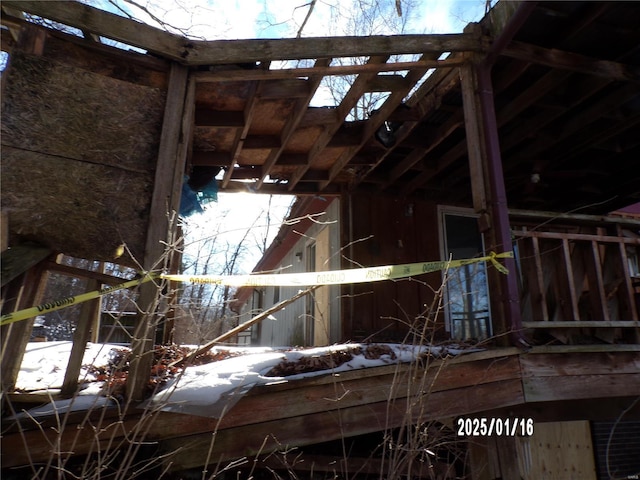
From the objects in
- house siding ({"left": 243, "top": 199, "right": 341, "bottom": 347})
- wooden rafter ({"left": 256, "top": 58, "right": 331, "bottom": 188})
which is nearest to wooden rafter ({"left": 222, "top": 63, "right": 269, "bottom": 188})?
wooden rafter ({"left": 256, "top": 58, "right": 331, "bottom": 188})

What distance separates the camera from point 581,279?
4465mm

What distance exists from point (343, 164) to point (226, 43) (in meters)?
2.56

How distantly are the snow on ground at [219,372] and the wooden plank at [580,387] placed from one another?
0.69 m

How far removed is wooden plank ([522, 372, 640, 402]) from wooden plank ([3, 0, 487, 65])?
3130 millimetres

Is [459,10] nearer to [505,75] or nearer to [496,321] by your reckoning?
[505,75]

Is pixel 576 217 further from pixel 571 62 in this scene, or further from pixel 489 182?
pixel 571 62

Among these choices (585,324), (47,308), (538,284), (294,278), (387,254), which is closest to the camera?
(47,308)

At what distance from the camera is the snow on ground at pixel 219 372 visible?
9.86ft

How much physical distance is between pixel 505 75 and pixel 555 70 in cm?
47

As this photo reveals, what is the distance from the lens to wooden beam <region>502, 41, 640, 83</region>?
4.32 m

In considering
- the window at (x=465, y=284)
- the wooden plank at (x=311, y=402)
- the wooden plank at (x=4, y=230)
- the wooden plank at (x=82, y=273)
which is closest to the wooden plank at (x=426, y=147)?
the window at (x=465, y=284)

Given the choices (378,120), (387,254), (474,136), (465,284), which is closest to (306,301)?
(387,254)

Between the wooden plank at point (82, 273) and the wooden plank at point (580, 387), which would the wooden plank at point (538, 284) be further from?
the wooden plank at point (82, 273)

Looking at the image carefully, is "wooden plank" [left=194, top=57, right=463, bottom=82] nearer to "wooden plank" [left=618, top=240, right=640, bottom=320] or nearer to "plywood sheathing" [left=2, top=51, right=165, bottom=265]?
"plywood sheathing" [left=2, top=51, right=165, bottom=265]
